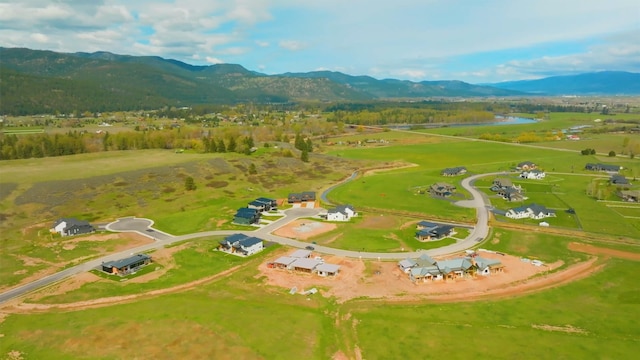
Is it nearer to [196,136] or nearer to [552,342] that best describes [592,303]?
[552,342]

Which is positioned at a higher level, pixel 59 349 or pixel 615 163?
pixel 615 163

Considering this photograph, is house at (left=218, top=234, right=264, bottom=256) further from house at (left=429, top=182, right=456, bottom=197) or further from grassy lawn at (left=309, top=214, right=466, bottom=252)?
house at (left=429, top=182, right=456, bottom=197)

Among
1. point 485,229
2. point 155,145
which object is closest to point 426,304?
point 485,229

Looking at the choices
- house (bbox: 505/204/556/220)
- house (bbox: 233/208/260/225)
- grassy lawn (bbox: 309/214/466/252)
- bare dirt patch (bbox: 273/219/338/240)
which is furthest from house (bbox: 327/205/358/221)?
house (bbox: 505/204/556/220)

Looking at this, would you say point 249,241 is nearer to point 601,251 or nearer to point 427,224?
point 427,224

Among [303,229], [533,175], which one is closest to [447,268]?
[303,229]

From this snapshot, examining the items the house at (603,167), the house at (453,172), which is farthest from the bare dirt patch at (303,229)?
the house at (603,167)

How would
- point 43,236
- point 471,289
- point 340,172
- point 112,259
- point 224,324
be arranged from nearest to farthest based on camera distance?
point 224,324, point 471,289, point 112,259, point 43,236, point 340,172
